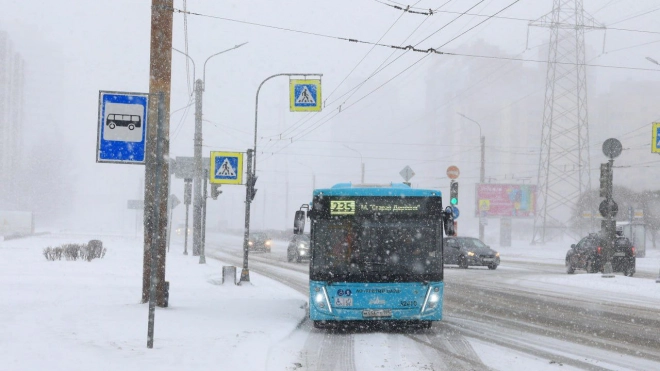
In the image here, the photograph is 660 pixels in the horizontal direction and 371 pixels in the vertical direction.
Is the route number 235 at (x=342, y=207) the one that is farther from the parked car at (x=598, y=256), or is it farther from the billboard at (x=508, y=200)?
the billboard at (x=508, y=200)

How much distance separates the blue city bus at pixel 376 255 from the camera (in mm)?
12008

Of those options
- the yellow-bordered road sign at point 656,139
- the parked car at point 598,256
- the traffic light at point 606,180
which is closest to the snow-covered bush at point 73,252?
the parked car at point 598,256

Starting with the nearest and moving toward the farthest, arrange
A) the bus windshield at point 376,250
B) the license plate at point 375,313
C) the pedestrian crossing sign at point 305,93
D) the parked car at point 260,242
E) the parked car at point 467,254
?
the license plate at point 375,313, the bus windshield at point 376,250, the pedestrian crossing sign at point 305,93, the parked car at point 467,254, the parked car at point 260,242

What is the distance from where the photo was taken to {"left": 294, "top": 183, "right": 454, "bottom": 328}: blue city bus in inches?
473

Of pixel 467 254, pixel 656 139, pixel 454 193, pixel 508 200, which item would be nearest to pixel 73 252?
pixel 454 193

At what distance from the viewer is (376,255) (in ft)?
40.0

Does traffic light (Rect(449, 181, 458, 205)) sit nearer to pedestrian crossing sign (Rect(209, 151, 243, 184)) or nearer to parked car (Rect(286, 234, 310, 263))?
pedestrian crossing sign (Rect(209, 151, 243, 184))

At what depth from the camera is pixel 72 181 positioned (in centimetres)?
13375

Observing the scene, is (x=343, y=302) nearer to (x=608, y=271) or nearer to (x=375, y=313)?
(x=375, y=313)

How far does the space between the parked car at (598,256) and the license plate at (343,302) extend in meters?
17.0

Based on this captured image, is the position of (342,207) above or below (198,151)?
below

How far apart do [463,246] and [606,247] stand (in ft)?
28.5

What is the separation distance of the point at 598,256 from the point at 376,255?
19152 millimetres

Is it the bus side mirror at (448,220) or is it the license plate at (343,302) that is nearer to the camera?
the license plate at (343,302)
